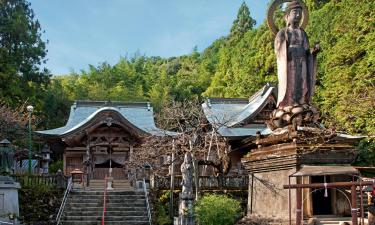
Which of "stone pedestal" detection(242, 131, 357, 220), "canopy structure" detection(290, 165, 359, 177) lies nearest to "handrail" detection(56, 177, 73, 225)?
"stone pedestal" detection(242, 131, 357, 220)

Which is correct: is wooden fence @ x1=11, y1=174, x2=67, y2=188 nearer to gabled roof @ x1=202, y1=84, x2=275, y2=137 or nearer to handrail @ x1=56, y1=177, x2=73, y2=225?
handrail @ x1=56, y1=177, x2=73, y2=225

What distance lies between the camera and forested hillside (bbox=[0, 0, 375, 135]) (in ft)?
82.9

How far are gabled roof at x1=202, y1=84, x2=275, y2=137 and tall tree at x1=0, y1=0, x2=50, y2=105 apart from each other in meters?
13.0

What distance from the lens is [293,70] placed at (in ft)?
40.8

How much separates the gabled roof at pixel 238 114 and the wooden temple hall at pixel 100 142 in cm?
365

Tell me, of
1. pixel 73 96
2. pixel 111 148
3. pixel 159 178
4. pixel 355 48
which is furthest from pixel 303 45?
pixel 73 96

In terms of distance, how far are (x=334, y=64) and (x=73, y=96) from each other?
2733 cm

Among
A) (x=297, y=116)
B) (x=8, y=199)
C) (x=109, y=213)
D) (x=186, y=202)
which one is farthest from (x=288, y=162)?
(x=8, y=199)

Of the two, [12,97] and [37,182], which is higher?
[12,97]

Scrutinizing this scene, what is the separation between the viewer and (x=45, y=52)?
125 ft

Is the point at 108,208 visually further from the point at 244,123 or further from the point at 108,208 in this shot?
the point at 244,123

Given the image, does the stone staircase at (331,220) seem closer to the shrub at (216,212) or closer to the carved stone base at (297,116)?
the carved stone base at (297,116)

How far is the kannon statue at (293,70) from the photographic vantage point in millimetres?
12258

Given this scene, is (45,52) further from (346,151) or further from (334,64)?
(346,151)
